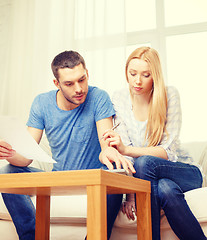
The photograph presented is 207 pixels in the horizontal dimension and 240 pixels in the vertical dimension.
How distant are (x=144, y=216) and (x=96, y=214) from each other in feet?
1.23

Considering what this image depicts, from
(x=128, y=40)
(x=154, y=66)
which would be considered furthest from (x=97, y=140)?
(x=128, y=40)

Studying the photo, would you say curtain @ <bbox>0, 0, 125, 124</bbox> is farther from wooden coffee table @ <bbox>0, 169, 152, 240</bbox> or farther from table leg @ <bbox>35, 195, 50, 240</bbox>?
wooden coffee table @ <bbox>0, 169, 152, 240</bbox>

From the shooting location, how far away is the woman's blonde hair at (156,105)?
1.52 m

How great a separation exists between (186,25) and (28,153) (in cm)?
203

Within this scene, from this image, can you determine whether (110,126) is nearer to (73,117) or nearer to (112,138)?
(73,117)

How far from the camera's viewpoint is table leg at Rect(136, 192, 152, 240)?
1.14 metres

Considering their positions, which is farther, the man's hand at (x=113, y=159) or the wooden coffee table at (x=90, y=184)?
the man's hand at (x=113, y=159)

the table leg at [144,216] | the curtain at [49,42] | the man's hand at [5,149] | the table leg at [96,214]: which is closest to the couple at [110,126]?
the table leg at [144,216]

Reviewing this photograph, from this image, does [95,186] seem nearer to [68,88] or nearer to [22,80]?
[68,88]

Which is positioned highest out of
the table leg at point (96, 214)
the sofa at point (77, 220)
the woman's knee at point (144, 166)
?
the woman's knee at point (144, 166)

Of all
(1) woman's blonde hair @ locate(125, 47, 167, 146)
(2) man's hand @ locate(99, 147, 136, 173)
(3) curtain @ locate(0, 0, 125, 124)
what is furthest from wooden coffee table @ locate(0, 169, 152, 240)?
(3) curtain @ locate(0, 0, 125, 124)

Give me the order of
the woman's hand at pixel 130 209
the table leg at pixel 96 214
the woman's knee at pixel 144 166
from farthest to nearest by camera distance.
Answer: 1. the woman's hand at pixel 130 209
2. the woman's knee at pixel 144 166
3. the table leg at pixel 96 214

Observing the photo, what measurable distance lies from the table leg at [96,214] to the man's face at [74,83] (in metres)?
0.84

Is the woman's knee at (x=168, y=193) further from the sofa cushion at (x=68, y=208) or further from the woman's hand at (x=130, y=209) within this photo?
the sofa cushion at (x=68, y=208)
